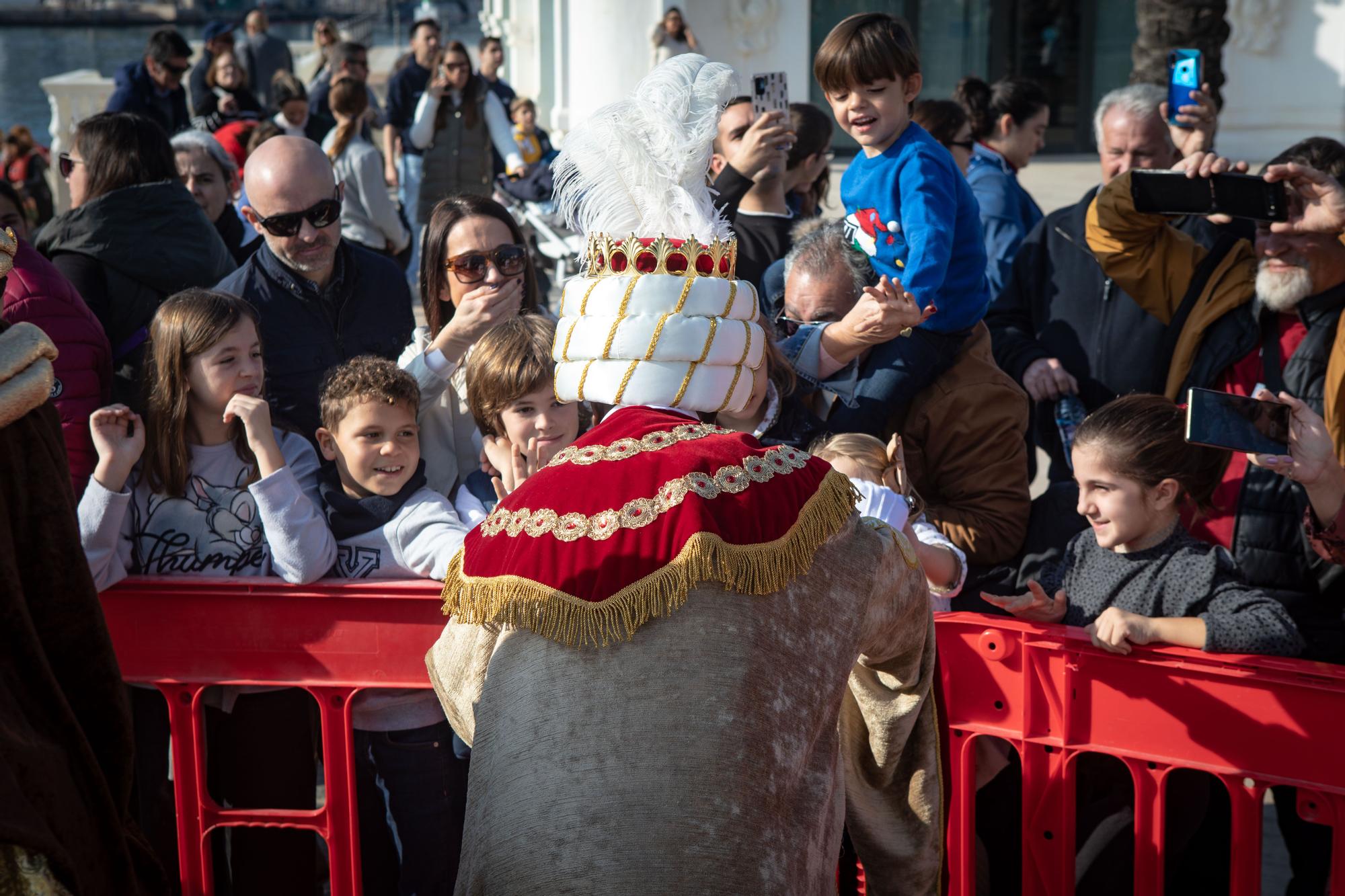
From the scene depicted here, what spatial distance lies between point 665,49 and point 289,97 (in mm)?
4322

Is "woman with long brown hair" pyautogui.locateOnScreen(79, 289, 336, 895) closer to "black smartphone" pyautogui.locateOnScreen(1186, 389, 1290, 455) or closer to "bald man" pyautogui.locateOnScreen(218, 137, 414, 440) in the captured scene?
"bald man" pyautogui.locateOnScreen(218, 137, 414, 440)

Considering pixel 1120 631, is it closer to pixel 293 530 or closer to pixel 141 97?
pixel 293 530

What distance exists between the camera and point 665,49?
490 inches

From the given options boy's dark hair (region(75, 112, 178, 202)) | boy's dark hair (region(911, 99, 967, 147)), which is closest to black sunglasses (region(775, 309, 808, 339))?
boy's dark hair (region(75, 112, 178, 202))

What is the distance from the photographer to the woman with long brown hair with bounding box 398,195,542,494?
145 inches

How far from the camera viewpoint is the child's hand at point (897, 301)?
3.27 metres

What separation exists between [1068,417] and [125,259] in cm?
279

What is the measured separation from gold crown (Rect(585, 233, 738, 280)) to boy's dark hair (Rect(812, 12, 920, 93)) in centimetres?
162

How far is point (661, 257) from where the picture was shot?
7.48ft

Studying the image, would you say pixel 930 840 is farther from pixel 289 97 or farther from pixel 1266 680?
pixel 289 97

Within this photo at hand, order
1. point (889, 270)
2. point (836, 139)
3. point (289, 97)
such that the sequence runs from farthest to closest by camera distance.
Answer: point (836, 139)
point (289, 97)
point (889, 270)

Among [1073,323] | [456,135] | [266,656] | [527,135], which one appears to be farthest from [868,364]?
[527,135]

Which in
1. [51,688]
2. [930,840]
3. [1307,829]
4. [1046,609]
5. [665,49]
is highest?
[665,49]

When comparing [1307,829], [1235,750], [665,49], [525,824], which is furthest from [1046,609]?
[665,49]
